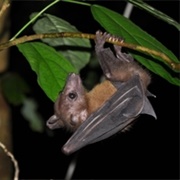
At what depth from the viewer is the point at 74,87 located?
69.4 inches

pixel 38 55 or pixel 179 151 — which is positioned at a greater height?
pixel 38 55

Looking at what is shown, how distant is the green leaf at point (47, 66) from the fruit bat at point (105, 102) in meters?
0.04

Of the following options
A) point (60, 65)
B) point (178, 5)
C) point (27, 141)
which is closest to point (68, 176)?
point (60, 65)

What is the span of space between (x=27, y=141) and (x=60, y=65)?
10.6 ft

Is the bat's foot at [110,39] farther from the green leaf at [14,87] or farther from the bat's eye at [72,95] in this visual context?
the green leaf at [14,87]

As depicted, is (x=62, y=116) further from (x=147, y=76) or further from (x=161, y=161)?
(x=161, y=161)

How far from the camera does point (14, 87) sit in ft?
8.68

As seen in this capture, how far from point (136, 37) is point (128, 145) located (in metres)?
3.46

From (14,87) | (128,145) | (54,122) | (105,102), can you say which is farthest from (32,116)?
(128,145)

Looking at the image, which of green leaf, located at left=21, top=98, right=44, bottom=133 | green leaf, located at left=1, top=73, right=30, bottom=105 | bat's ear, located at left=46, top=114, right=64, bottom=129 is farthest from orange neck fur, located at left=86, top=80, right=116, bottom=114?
green leaf, located at left=21, top=98, right=44, bottom=133

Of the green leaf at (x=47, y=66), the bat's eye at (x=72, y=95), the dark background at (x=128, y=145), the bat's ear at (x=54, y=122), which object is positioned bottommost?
the dark background at (x=128, y=145)

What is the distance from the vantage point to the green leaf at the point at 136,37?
1.51 m

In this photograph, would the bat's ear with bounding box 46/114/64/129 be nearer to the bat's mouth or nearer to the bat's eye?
the bat's mouth

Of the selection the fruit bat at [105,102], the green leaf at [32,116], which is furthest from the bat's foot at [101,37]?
the green leaf at [32,116]
